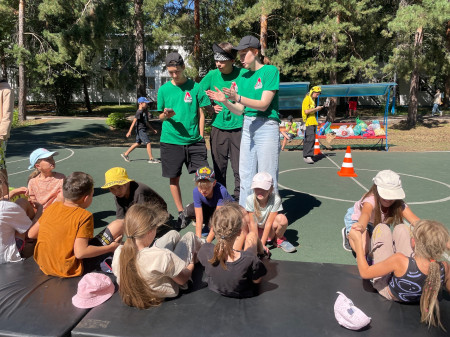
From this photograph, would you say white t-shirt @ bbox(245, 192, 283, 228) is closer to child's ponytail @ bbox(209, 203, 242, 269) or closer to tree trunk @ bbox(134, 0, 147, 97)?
child's ponytail @ bbox(209, 203, 242, 269)

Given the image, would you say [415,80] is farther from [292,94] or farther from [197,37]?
[197,37]

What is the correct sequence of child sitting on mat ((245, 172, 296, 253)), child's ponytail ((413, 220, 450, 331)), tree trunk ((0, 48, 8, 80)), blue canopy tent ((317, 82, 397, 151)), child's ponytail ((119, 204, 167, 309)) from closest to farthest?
child's ponytail ((413, 220, 450, 331)), child's ponytail ((119, 204, 167, 309)), child sitting on mat ((245, 172, 296, 253)), blue canopy tent ((317, 82, 397, 151)), tree trunk ((0, 48, 8, 80))

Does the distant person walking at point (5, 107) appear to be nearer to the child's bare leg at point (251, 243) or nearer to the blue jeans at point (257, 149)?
the blue jeans at point (257, 149)

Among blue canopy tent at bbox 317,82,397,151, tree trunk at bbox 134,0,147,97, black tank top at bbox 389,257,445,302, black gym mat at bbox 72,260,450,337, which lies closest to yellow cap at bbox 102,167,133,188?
black gym mat at bbox 72,260,450,337

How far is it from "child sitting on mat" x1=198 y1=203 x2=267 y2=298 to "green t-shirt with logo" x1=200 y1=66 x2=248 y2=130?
7.04ft

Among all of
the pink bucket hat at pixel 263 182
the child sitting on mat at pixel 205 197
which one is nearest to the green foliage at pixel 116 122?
the child sitting on mat at pixel 205 197

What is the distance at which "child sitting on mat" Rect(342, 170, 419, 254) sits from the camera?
129 inches

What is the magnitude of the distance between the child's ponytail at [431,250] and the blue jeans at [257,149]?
81.2 inches

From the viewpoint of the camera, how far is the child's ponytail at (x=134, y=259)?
2674 mm

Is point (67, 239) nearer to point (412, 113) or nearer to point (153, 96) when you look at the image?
point (412, 113)

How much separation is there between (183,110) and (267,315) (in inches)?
116

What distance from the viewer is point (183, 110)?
4945mm

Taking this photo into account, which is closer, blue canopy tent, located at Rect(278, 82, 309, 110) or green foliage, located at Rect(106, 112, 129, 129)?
blue canopy tent, located at Rect(278, 82, 309, 110)

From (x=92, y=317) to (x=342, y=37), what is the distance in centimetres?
1897
